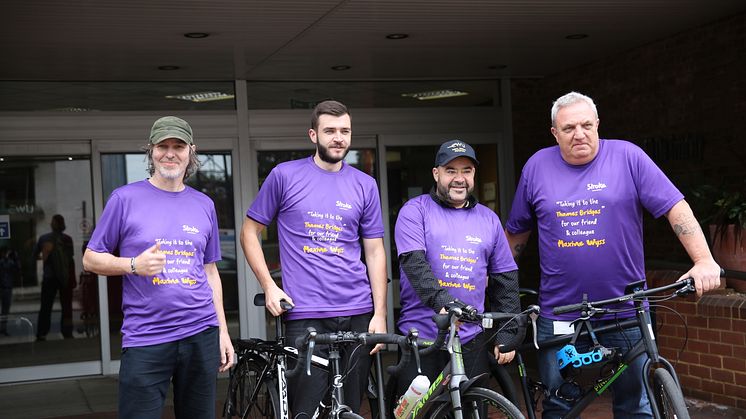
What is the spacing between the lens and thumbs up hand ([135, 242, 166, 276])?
371 cm

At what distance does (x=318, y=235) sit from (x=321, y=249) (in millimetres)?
68

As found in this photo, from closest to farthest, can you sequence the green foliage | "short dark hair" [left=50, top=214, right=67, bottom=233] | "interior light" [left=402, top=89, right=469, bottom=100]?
the green foliage, "short dark hair" [left=50, top=214, right=67, bottom=233], "interior light" [left=402, top=89, right=469, bottom=100]

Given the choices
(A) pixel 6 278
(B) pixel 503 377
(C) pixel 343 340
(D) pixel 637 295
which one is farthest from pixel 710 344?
(A) pixel 6 278

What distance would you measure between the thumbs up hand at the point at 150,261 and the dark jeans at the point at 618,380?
181 centimetres

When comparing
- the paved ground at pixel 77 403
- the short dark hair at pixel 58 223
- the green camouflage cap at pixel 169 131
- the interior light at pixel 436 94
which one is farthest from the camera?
the interior light at pixel 436 94

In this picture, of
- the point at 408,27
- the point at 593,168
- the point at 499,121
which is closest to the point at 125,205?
the point at 593,168

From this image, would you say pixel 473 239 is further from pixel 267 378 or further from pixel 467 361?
pixel 267 378

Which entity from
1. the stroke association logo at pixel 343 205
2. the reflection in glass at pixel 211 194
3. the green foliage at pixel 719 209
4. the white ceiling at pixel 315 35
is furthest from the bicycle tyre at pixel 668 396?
the reflection in glass at pixel 211 194

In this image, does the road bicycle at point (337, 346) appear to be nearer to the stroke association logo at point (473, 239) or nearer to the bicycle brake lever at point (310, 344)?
the bicycle brake lever at point (310, 344)

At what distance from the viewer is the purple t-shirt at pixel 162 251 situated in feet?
12.8

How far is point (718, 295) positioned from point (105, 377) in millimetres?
5983

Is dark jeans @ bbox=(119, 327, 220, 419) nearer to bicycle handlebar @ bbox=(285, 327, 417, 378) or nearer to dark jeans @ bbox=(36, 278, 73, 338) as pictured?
bicycle handlebar @ bbox=(285, 327, 417, 378)

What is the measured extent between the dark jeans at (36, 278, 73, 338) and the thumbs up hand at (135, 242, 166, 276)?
6.31m

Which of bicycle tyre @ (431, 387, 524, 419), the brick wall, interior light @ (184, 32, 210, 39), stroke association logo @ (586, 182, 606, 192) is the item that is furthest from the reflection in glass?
bicycle tyre @ (431, 387, 524, 419)
